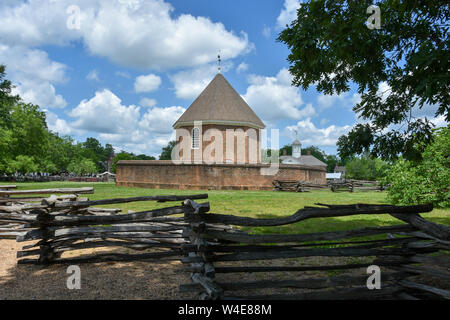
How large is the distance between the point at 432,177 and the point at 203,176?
1530 cm

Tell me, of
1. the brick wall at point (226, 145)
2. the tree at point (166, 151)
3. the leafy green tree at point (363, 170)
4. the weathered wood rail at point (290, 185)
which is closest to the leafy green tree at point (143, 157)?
the tree at point (166, 151)

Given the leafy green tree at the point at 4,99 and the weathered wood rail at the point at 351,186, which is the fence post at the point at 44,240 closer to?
the weathered wood rail at the point at 351,186

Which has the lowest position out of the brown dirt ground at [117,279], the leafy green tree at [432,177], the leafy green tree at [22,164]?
the brown dirt ground at [117,279]

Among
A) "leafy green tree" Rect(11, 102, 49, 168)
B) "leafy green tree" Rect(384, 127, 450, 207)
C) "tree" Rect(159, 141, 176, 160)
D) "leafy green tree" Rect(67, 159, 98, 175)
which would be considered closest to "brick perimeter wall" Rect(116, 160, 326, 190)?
"leafy green tree" Rect(384, 127, 450, 207)

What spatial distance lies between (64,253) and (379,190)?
29.2m

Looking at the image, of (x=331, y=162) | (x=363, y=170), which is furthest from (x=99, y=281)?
(x=331, y=162)

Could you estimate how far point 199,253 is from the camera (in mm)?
4172

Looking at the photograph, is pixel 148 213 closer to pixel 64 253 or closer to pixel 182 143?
pixel 64 253

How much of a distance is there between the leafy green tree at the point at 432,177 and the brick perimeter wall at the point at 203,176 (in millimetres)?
12530

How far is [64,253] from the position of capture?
648cm

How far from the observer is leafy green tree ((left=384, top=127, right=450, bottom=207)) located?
41.2 ft

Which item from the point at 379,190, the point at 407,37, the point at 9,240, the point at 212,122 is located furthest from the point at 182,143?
the point at 407,37

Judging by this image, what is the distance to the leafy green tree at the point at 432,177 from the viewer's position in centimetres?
1255

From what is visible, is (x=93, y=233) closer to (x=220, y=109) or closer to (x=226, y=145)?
(x=226, y=145)
